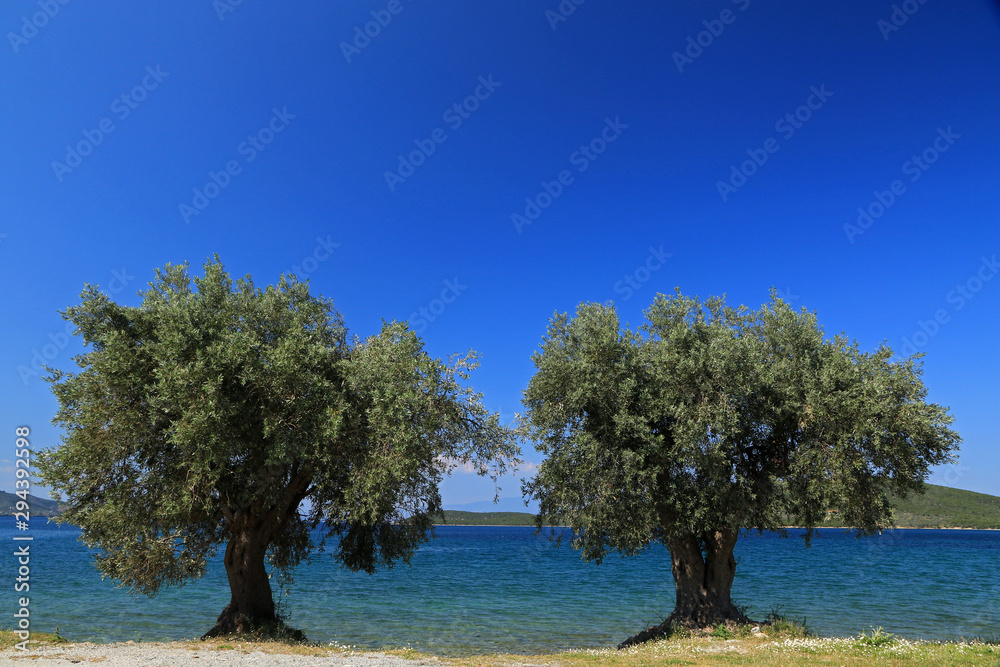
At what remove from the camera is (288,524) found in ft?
81.2

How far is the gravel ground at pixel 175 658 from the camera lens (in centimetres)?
1490

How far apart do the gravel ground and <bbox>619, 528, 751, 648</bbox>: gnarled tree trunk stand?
37.9 feet

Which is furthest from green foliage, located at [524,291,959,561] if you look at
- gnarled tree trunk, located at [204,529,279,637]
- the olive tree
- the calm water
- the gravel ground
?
gnarled tree trunk, located at [204,529,279,637]

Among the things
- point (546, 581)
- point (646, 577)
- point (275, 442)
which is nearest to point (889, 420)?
point (275, 442)

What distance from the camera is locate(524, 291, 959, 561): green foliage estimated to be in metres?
20.2

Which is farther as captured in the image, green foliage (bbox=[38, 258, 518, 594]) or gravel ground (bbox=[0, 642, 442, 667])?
green foliage (bbox=[38, 258, 518, 594])

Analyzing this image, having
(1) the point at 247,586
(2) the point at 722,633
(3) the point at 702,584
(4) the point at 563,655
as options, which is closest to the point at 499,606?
(3) the point at 702,584

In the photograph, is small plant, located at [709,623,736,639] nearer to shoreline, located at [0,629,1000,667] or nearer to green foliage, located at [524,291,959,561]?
shoreline, located at [0,629,1000,667]

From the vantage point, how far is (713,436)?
20.4 m

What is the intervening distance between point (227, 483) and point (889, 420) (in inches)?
942

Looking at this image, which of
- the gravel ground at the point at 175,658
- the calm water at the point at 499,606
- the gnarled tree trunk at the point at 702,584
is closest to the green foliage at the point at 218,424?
the gravel ground at the point at 175,658

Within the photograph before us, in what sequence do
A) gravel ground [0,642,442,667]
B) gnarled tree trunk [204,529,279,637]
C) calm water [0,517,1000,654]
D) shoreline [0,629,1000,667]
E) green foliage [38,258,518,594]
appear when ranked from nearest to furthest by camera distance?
gravel ground [0,642,442,667], shoreline [0,629,1000,667], green foliage [38,258,518,594], gnarled tree trunk [204,529,279,637], calm water [0,517,1000,654]

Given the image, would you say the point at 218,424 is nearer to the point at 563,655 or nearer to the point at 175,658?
the point at 175,658

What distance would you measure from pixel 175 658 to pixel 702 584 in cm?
1872
